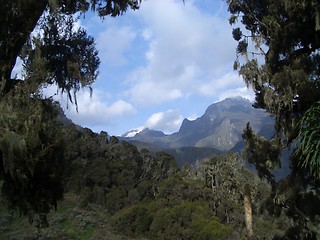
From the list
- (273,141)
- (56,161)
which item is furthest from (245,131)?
(56,161)

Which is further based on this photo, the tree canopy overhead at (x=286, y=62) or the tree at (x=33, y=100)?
the tree canopy overhead at (x=286, y=62)

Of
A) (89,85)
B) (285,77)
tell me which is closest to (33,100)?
(89,85)

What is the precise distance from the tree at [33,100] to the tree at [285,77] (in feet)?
14.8

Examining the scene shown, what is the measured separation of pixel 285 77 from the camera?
10.2 metres

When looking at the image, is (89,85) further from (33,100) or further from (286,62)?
(286,62)

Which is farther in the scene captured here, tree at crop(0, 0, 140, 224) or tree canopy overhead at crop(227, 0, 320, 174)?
tree canopy overhead at crop(227, 0, 320, 174)

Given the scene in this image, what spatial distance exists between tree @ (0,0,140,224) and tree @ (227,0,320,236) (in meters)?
4.50

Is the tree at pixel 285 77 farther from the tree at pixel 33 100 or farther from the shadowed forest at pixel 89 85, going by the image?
the tree at pixel 33 100

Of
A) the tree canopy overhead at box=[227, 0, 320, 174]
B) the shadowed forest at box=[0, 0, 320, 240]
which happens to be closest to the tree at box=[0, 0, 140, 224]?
the shadowed forest at box=[0, 0, 320, 240]

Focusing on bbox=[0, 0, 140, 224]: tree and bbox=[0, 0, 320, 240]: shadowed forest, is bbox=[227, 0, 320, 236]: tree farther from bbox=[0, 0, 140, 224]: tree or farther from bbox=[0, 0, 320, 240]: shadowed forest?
bbox=[0, 0, 140, 224]: tree

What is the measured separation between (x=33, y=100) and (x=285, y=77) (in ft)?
19.3

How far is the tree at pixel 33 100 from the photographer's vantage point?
280 inches

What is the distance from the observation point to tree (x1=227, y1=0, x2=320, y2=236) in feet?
32.3

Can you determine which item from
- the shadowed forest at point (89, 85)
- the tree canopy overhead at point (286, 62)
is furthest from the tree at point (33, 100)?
the tree canopy overhead at point (286, 62)
